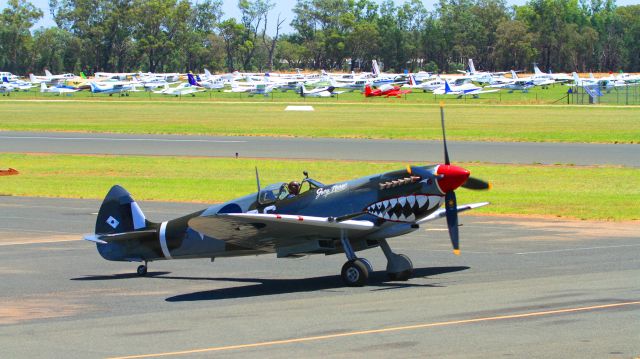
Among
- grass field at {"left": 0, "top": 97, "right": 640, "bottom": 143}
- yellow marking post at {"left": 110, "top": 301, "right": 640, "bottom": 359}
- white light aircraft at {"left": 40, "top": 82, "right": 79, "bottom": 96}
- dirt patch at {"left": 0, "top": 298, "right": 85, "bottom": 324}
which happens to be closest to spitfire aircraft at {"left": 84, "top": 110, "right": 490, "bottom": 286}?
dirt patch at {"left": 0, "top": 298, "right": 85, "bottom": 324}

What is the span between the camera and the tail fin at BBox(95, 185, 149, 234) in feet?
69.9

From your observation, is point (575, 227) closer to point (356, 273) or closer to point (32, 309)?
point (356, 273)

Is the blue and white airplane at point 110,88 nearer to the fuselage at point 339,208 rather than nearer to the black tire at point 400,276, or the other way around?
the fuselage at point 339,208

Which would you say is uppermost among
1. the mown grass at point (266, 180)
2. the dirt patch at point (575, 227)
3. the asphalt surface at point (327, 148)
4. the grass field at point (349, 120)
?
the dirt patch at point (575, 227)

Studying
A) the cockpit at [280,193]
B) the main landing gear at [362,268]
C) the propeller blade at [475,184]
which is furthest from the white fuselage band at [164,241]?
the propeller blade at [475,184]

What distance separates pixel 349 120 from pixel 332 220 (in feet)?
216

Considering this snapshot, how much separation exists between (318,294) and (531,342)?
212 inches

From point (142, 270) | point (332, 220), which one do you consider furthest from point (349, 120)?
point (332, 220)

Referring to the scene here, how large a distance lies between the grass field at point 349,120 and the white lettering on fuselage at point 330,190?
43.7 m

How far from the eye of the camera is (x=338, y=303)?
57.1 feet

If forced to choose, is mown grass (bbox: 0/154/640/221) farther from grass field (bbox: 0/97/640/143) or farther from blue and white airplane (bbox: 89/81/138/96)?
blue and white airplane (bbox: 89/81/138/96)

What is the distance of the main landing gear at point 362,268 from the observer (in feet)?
62.3

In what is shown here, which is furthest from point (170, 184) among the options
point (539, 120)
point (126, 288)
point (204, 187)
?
point (539, 120)

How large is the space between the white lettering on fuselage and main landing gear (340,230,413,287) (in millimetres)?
764
